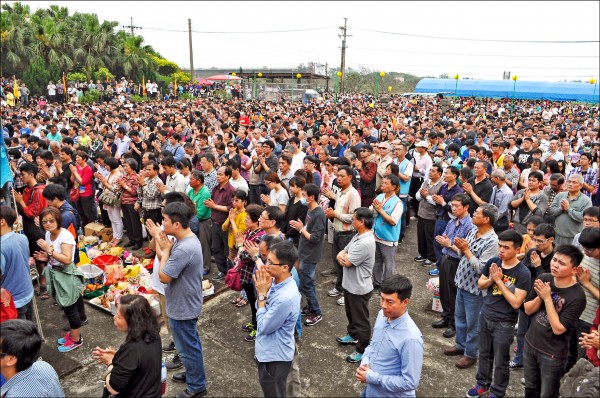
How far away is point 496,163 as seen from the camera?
922cm

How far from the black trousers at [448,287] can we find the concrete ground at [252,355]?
24 cm

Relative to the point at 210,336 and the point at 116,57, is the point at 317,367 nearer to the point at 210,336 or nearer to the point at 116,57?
the point at 210,336

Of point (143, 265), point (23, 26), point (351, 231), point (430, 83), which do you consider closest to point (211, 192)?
point (143, 265)

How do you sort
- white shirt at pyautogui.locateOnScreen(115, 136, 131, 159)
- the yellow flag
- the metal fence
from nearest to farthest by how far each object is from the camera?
white shirt at pyautogui.locateOnScreen(115, 136, 131, 159), the yellow flag, the metal fence

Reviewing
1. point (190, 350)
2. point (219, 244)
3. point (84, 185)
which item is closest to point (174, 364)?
point (190, 350)

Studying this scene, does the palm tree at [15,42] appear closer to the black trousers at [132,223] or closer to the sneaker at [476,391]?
the black trousers at [132,223]

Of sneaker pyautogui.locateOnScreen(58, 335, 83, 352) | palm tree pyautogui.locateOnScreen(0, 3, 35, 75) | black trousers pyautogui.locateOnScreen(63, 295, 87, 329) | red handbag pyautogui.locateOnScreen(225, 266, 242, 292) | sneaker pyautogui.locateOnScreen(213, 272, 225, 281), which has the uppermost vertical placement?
palm tree pyautogui.locateOnScreen(0, 3, 35, 75)

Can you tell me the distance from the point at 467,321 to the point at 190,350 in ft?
9.20

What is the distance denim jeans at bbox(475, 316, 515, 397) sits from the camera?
419cm

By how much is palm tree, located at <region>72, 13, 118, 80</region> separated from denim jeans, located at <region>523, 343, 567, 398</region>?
108 feet

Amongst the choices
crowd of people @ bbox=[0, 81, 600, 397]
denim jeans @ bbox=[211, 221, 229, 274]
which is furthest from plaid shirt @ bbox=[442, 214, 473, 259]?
denim jeans @ bbox=[211, 221, 229, 274]

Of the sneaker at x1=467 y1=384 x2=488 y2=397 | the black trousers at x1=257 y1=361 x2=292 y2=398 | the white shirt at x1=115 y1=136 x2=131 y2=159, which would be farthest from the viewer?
the white shirt at x1=115 y1=136 x2=131 y2=159

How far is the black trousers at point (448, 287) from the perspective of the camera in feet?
18.0

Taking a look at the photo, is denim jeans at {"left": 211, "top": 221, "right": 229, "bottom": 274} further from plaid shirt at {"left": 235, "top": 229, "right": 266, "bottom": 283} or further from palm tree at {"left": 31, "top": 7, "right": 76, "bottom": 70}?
palm tree at {"left": 31, "top": 7, "right": 76, "bottom": 70}
